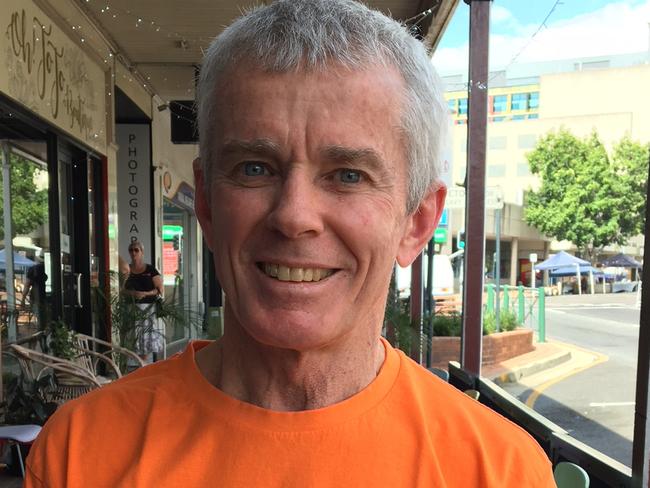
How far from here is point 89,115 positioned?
567cm

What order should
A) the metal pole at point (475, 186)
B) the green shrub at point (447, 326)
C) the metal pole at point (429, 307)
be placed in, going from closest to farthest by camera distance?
1. the metal pole at point (475, 186)
2. the metal pole at point (429, 307)
3. the green shrub at point (447, 326)

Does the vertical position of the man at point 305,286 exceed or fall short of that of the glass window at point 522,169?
it falls short

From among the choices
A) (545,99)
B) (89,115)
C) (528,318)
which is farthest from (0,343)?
(545,99)

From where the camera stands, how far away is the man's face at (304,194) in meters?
0.81

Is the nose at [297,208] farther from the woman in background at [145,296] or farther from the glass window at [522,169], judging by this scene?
the glass window at [522,169]

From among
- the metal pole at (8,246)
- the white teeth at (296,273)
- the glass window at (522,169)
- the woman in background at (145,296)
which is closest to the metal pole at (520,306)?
the woman in background at (145,296)

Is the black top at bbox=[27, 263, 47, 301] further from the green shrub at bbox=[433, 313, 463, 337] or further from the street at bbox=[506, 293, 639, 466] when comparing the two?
the green shrub at bbox=[433, 313, 463, 337]

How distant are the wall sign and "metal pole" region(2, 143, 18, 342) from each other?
0.48 meters

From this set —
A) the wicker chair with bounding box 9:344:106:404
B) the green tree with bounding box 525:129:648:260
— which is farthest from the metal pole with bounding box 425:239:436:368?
the green tree with bounding box 525:129:648:260

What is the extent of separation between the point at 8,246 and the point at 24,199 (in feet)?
1.54

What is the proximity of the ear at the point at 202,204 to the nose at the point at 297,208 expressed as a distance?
162 millimetres

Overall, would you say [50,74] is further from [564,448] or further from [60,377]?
[564,448]

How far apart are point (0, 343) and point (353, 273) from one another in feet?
12.0

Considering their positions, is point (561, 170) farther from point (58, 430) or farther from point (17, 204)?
point (58, 430)
